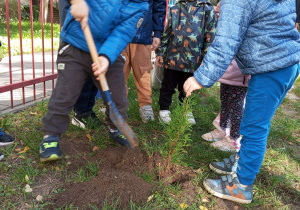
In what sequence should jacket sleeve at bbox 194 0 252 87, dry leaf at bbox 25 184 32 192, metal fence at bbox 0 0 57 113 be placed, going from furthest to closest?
1. metal fence at bbox 0 0 57 113
2. dry leaf at bbox 25 184 32 192
3. jacket sleeve at bbox 194 0 252 87

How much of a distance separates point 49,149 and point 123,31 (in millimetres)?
1129

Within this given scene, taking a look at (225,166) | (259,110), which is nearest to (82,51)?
(259,110)

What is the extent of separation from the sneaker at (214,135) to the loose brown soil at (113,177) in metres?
0.76

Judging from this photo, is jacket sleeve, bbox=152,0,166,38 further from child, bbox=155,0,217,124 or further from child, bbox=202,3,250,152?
child, bbox=202,3,250,152

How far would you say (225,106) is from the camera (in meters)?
2.90

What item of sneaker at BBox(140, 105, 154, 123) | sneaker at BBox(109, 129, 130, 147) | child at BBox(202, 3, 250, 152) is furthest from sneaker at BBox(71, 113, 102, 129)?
child at BBox(202, 3, 250, 152)

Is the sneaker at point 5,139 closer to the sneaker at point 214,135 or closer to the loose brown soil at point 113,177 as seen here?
the loose brown soil at point 113,177

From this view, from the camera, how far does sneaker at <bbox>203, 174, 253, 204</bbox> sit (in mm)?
2105

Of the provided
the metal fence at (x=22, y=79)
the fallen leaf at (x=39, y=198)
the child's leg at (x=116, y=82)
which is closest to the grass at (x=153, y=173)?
the fallen leaf at (x=39, y=198)

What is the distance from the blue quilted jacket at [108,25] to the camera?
2170 mm

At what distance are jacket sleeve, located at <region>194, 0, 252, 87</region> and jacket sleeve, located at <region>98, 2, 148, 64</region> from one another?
0.71 m

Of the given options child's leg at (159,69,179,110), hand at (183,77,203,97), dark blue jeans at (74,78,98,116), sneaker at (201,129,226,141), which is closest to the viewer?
hand at (183,77,203,97)

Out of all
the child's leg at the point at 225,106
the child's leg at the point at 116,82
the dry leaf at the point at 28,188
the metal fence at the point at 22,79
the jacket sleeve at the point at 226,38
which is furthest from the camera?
the metal fence at the point at 22,79

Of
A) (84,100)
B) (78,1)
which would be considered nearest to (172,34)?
(84,100)
